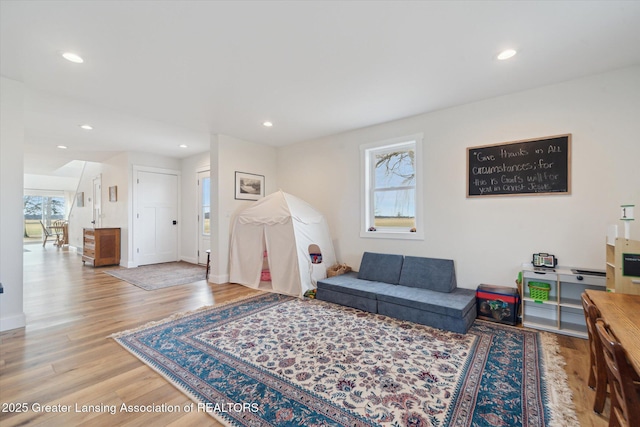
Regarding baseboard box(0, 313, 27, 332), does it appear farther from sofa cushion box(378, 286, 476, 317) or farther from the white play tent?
sofa cushion box(378, 286, 476, 317)

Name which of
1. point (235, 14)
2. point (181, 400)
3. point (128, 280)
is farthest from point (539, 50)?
point (128, 280)

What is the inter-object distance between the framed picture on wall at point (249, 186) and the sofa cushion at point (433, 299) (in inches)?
121

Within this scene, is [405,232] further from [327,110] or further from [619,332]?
[619,332]

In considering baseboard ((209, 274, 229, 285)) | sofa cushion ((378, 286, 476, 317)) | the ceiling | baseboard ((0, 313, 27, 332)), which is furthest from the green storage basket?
baseboard ((0, 313, 27, 332))

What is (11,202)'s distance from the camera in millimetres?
2795

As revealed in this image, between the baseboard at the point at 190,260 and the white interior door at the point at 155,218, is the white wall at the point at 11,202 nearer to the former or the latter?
the white interior door at the point at 155,218

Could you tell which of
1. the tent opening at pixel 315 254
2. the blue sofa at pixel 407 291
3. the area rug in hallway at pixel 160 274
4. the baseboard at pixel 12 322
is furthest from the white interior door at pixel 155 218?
the blue sofa at pixel 407 291

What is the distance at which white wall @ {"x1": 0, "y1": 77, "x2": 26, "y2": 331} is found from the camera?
2.75 meters

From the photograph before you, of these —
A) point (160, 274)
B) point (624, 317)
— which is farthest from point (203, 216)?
point (624, 317)

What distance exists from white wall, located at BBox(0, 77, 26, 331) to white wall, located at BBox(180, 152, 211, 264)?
355 cm

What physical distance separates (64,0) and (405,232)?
3.99m

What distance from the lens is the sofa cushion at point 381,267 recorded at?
3.74 m

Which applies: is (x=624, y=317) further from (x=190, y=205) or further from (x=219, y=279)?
(x=190, y=205)

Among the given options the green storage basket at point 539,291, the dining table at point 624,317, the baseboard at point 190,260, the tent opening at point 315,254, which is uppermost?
the dining table at point 624,317
